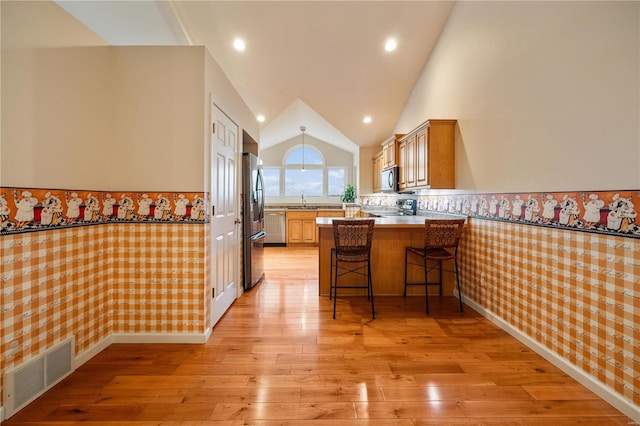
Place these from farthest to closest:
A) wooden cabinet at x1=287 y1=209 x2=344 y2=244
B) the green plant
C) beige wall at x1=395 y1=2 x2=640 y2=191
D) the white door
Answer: the green plant, wooden cabinet at x1=287 y1=209 x2=344 y2=244, the white door, beige wall at x1=395 y1=2 x2=640 y2=191

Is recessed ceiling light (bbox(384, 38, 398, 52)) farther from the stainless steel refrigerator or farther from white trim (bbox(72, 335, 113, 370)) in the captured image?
white trim (bbox(72, 335, 113, 370))

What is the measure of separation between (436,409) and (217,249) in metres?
2.01

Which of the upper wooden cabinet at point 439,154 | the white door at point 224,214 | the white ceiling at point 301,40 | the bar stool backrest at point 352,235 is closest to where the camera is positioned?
the white door at point 224,214

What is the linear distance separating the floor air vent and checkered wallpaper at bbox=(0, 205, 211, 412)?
0.06m

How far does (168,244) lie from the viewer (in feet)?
7.27

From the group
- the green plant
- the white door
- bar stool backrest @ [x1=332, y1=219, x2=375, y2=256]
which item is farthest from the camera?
the green plant

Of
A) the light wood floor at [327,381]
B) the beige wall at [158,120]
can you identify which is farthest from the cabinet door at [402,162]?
the beige wall at [158,120]

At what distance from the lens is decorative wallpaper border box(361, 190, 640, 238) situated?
5.05 feet

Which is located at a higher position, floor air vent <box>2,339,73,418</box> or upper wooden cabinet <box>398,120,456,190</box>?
upper wooden cabinet <box>398,120,456,190</box>

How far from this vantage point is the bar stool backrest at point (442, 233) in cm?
282

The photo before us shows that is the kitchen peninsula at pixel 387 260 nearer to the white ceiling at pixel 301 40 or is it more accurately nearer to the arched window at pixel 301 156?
the white ceiling at pixel 301 40

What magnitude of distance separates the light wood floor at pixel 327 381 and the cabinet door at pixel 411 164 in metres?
2.00

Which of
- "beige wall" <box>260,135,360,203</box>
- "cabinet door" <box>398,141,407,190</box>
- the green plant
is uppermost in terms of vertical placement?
"beige wall" <box>260,135,360,203</box>

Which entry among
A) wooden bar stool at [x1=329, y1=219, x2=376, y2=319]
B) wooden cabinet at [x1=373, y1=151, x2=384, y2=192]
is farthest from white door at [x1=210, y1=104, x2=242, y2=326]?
wooden cabinet at [x1=373, y1=151, x2=384, y2=192]
